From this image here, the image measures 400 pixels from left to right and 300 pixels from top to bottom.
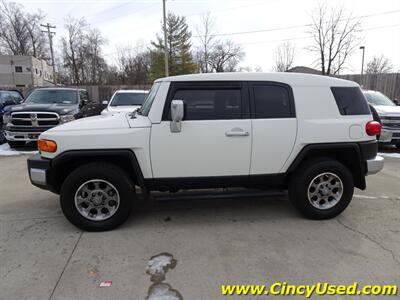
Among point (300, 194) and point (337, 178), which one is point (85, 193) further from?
point (337, 178)

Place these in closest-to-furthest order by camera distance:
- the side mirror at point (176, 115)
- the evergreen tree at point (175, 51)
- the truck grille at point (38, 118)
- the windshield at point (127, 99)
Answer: the side mirror at point (176, 115), the truck grille at point (38, 118), the windshield at point (127, 99), the evergreen tree at point (175, 51)

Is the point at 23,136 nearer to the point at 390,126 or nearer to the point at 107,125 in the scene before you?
the point at 107,125

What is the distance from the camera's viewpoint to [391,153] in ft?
28.7

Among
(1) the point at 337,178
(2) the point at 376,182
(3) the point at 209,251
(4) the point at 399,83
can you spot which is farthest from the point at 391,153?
(4) the point at 399,83

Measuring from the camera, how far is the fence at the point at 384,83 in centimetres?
1680

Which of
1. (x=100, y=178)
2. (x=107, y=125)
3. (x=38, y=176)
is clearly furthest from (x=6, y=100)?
(x=100, y=178)

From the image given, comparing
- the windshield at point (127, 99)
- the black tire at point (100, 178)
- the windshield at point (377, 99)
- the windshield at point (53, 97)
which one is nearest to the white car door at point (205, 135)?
the black tire at point (100, 178)

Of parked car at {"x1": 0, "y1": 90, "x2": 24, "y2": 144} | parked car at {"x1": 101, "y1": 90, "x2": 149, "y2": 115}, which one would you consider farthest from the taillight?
parked car at {"x1": 0, "y1": 90, "x2": 24, "y2": 144}

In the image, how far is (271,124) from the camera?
3672mm

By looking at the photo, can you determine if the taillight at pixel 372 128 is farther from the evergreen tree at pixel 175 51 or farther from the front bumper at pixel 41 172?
the evergreen tree at pixel 175 51

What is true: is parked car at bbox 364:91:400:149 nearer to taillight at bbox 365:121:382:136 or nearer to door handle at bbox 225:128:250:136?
taillight at bbox 365:121:382:136

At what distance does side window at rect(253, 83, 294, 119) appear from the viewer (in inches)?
145

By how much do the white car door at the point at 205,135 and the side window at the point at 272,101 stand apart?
163 mm

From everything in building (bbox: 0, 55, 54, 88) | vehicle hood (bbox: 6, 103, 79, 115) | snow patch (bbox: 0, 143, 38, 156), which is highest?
building (bbox: 0, 55, 54, 88)
